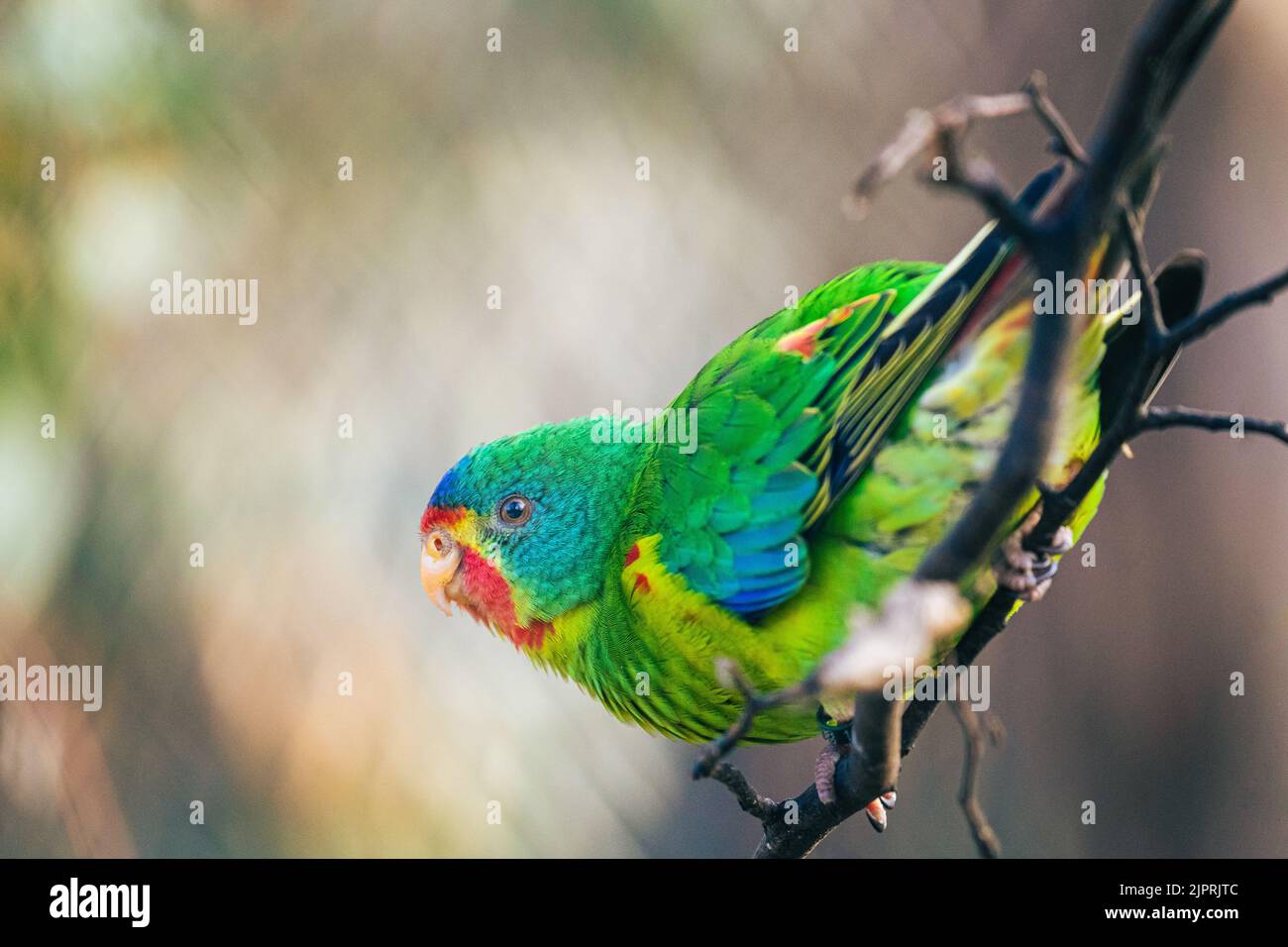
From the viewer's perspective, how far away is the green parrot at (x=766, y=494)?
1896 millimetres

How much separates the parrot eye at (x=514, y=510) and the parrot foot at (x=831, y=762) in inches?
34.3

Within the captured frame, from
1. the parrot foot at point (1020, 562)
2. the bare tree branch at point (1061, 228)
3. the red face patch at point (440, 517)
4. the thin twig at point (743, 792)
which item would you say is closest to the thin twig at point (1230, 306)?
the bare tree branch at point (1061, 228)

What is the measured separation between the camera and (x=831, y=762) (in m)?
2.06

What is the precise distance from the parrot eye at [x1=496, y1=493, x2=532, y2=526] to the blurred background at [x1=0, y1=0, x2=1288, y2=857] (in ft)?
3.63

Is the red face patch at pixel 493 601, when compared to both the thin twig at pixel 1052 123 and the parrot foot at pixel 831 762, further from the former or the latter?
the thin twig at pixel 1052 123

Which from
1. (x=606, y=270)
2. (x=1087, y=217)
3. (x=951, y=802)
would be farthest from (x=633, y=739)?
(x=1087, y=217)

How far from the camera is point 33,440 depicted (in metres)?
3.53

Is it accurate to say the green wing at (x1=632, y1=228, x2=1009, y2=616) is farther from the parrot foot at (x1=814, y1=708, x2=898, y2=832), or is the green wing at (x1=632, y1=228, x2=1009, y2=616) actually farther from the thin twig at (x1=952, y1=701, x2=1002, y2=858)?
the thin twig at (x1=952, y1=701, x2=1002, y2=858)

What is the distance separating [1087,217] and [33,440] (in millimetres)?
3498

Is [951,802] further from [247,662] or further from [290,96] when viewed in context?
[290,96]

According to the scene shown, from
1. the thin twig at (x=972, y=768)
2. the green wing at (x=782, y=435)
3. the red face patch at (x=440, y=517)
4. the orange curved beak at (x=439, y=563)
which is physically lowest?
the thin twig at (x=972, y=768)

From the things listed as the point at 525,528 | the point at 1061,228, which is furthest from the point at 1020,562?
the point at 525,528

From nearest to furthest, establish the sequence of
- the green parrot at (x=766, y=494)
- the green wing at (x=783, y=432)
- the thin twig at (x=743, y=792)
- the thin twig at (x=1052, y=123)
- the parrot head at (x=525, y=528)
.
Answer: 1. the thin twig at (x=1052, y=123)
2. the thin twig at (x=743, y=792)
3. the green parrot at (x=766, y=494)
4. the green wing at (x=783, y=432)
5. the parrot head at (x=525, y=528)

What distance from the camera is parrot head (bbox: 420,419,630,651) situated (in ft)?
8.39
